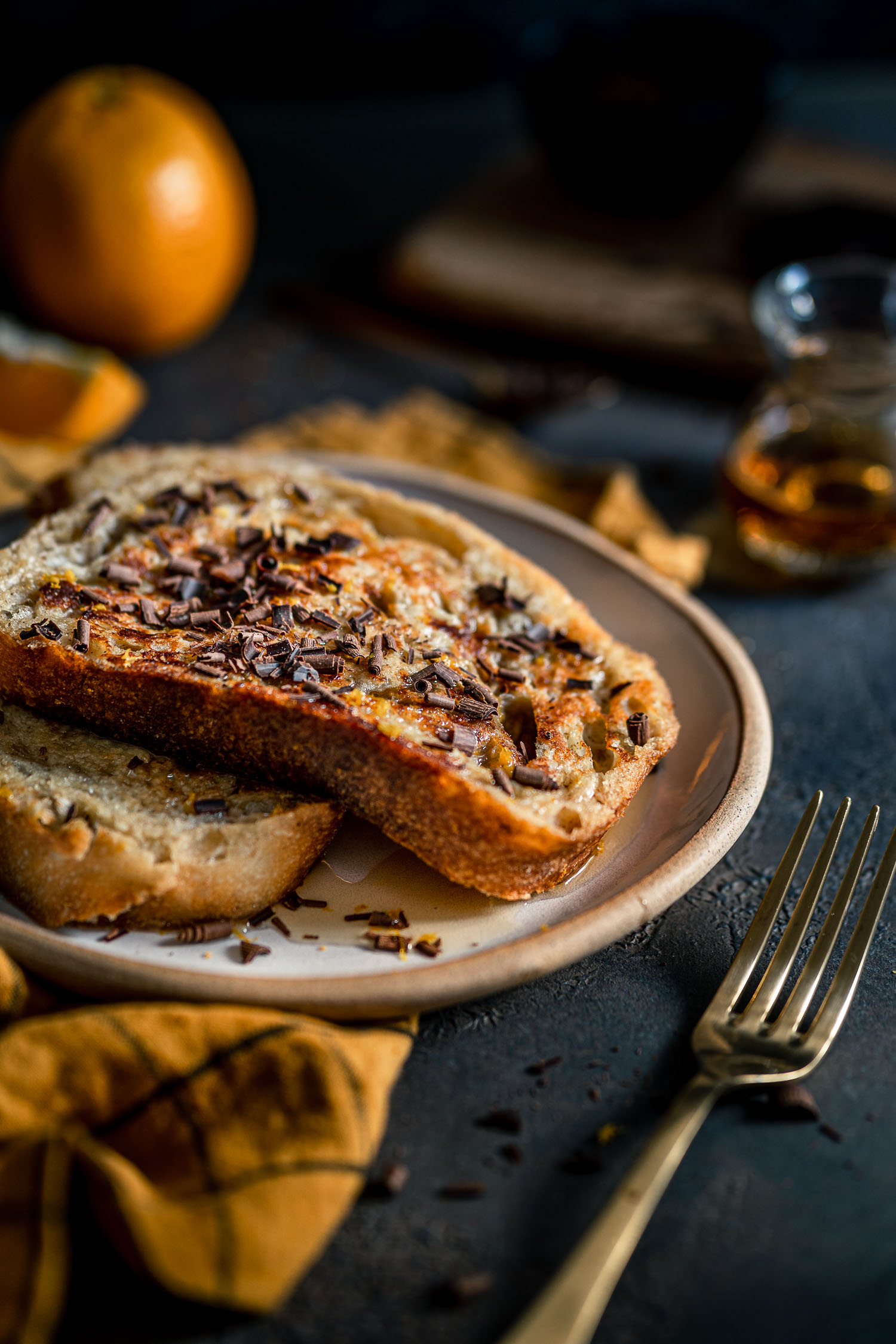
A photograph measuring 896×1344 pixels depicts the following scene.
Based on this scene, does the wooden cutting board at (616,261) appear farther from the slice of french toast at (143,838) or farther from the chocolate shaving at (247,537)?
the slice of french toast at (143,838)

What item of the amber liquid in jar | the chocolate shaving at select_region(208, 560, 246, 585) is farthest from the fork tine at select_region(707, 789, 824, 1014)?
the chocolate shaving at select_region(208, 560, 246, 585)

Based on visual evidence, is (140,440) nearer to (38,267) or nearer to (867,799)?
(38,267)

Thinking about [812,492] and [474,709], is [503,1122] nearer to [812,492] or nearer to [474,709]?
[474,709]

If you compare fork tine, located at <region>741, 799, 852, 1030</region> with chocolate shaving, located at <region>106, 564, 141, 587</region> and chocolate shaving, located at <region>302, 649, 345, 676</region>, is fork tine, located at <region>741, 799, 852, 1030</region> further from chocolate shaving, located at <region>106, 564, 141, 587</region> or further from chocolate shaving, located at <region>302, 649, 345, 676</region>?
chocolate shaving, located at <region>106, 564, 141, 587</region>

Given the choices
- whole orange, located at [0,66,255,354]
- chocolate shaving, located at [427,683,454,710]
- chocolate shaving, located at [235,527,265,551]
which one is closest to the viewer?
chocolate shaving, located at [427,683,454,710]

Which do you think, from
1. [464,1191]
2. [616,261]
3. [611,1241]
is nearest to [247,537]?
[464,1191]

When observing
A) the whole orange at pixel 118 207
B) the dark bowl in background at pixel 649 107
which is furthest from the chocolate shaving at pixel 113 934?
the dark bowl in background at pixel 649 107

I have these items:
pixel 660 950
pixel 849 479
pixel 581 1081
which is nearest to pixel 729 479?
pixel 849 479
